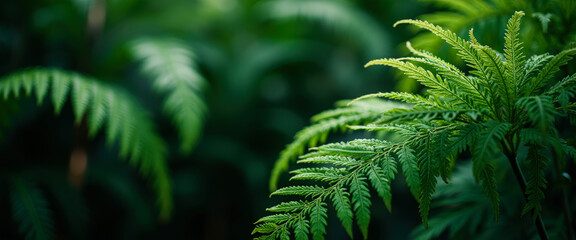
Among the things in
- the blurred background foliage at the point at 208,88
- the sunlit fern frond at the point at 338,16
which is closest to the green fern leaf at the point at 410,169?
the blurred background foliage at the point at 208,88

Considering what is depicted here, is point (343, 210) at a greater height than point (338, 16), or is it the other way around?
point (338, 16)

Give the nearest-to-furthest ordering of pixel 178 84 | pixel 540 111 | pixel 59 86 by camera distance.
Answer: pixel 540 111 → pixel 59 86 → pixel 178 84

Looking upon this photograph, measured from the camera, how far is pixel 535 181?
41 cm

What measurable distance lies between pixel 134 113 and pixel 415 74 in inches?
34.6

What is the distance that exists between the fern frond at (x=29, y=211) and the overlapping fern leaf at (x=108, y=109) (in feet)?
0.84

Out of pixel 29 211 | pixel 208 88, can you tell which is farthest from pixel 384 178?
pixel 208 88

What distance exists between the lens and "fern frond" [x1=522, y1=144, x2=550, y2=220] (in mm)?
402

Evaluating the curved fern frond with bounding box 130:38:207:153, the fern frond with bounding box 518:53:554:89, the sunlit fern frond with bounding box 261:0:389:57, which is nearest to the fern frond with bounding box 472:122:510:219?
the fern frond with bounding box 518:53:554:89

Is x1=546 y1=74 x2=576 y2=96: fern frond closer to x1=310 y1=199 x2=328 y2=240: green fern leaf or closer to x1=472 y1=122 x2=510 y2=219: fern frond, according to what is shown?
x1=472 y1=122 x2=510 y2=219: fern frond

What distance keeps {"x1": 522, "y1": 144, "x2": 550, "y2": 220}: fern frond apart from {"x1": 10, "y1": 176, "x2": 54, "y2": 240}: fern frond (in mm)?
1086

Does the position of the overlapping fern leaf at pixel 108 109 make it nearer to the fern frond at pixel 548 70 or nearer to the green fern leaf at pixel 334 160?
the green fern leaf at pixel 334 160

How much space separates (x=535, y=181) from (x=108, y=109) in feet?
3.49

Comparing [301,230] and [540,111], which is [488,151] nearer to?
[540,111]

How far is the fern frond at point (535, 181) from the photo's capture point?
402 mm
